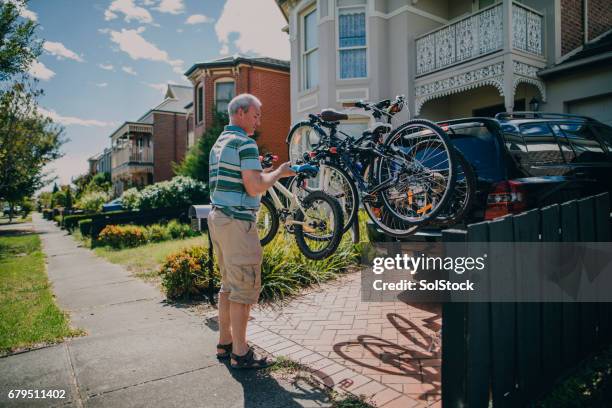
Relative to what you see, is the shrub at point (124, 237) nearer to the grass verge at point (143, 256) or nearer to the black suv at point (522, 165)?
the grass verge at point (143, 256)

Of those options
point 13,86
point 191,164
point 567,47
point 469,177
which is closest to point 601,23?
point 567,47

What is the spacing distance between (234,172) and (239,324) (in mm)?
1355

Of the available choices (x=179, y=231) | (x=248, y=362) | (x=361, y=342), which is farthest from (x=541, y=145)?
(x=179, y=231)

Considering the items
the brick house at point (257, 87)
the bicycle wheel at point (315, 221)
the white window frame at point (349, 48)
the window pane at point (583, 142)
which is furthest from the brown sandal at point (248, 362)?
the brick house at point (257, 87)

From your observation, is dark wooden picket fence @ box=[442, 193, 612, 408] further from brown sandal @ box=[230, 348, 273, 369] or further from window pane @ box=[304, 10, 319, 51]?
window pane @ box=[304, 10, 319, 51]

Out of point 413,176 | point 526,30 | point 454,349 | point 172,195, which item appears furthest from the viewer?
point 172,195

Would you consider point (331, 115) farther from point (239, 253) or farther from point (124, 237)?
point (124, 237)

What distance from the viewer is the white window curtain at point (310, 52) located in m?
13.4

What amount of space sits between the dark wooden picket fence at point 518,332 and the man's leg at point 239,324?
1.75 m

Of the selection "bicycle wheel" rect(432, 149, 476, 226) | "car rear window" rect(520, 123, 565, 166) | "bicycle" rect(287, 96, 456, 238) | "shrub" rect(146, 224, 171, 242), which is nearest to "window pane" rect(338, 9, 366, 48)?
"shrub" rect(146, 224, 171, 242)

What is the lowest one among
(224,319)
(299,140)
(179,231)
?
(224,319)

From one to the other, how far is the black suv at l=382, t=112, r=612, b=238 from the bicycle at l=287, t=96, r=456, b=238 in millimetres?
625

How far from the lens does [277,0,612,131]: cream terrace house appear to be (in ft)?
29.8

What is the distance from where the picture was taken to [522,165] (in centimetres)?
389
